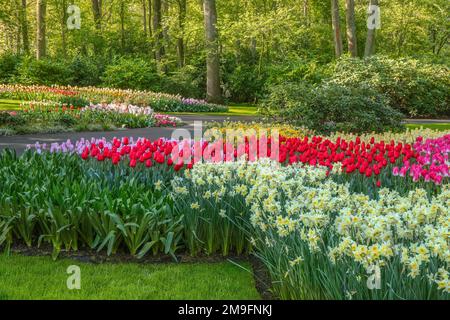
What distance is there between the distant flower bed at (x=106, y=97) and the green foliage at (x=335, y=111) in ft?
23.8

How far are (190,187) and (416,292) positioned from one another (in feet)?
8.61

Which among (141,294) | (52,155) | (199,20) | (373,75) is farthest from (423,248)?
(199,20)

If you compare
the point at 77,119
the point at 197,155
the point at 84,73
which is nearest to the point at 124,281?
the point at 197,155

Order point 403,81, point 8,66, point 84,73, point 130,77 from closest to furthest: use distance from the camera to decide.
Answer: point 403,81 → point 130,77 → point 84,73 → point 8,66

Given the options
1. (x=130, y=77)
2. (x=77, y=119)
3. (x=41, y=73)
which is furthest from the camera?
(x=41, y=73)

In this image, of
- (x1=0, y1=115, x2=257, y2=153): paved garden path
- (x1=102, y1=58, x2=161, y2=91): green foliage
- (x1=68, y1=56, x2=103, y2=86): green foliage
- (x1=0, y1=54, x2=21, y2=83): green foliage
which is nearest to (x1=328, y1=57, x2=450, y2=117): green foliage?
(x1=0, y1=115, x2=257, y2=153): paved garden path

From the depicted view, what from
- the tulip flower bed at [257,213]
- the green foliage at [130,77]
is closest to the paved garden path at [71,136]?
the tulip flower bed at [257,213]

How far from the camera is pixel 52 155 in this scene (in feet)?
22.9

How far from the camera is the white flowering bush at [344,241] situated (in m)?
2.98

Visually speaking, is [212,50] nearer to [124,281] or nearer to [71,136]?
[71,136]

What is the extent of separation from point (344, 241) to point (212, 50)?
22.5m

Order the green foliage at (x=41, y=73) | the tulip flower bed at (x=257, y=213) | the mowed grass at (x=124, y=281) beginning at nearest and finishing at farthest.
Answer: the tulip flower bed at (x=257, y=213), the mowed grass at (x=124, y=281), the green foliage at (x=41, y=73)

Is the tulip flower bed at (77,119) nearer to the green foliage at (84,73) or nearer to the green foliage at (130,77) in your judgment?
the green foliage at (130,77)

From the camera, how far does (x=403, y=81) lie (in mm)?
20516
